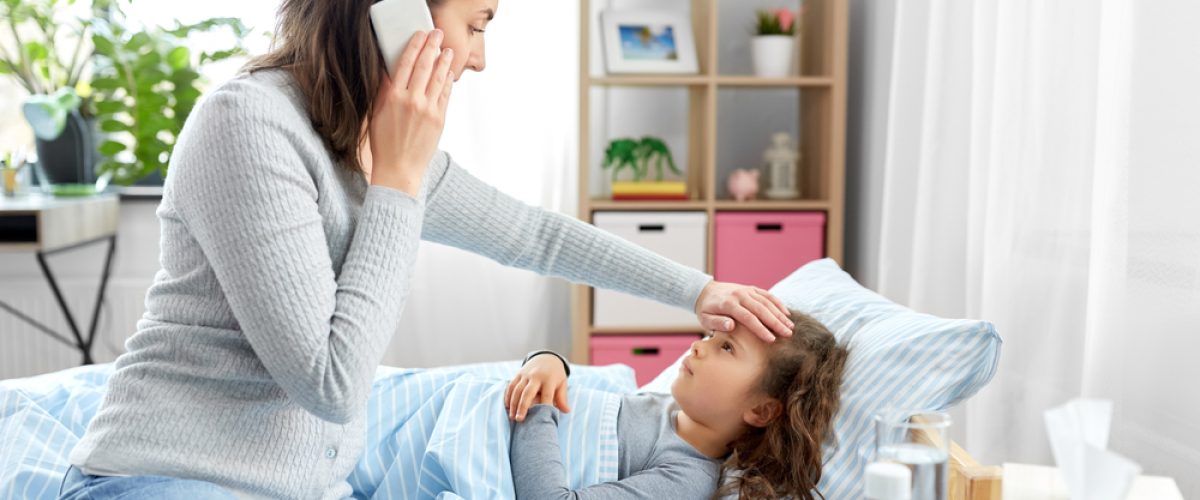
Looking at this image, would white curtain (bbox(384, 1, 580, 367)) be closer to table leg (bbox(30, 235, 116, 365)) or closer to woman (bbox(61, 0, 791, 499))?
table leg (bbox(30, 235, 116, 365))

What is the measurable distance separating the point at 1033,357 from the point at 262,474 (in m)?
1.39

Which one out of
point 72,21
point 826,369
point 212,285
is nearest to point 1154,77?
point 826,369

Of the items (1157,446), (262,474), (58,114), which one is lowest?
(1157,446)

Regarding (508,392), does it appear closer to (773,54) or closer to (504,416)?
(504,416)

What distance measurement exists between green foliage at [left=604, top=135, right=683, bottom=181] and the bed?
1.45 meters

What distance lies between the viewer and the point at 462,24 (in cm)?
127

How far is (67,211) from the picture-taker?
2.88 m

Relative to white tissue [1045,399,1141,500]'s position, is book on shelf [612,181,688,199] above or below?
above

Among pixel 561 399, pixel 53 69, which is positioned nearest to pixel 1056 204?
pixel 561 399

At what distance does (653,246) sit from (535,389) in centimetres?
151

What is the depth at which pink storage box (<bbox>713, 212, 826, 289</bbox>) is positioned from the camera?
116 inches

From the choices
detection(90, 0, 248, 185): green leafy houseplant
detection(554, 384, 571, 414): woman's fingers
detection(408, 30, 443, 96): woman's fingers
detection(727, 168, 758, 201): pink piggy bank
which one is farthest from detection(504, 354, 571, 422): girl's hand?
detection(90, 0, 248, 185): green leafy houseplant

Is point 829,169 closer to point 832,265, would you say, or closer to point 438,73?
point 832,265

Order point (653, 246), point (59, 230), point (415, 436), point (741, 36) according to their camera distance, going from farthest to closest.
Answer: point (741, 36) → point (653, 246) → point (59, 230) → point (415, 436)
